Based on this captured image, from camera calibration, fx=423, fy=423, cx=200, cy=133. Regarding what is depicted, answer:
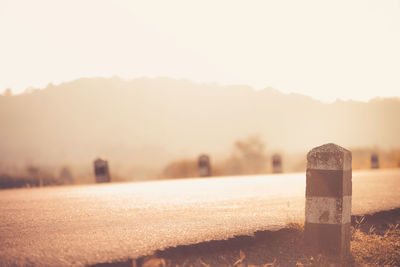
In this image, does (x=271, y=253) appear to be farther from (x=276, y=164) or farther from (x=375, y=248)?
(x=276, y=164)

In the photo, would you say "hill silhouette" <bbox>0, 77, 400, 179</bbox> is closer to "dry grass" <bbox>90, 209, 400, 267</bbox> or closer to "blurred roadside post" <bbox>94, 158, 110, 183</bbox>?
"blurred roadside post" <bbox>94, 158, 110, 183</bbox>

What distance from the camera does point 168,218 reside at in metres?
5.54

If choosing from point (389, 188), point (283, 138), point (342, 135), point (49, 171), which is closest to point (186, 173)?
point (49, 171)

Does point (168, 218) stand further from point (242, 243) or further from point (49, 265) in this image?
point (49, 265)

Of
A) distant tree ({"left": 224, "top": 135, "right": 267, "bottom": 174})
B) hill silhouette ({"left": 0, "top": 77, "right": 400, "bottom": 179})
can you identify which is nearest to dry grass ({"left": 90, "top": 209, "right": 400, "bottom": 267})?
distant tree ({"left": 224, "top": 135, "right": 267, "bottom": 174})

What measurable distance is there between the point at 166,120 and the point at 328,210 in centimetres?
9012

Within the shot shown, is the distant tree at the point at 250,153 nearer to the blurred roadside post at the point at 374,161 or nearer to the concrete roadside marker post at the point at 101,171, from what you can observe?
the blurred roadside post at the point at 374,161

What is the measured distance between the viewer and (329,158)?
4289 millimetres

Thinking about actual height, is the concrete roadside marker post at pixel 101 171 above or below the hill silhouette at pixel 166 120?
below

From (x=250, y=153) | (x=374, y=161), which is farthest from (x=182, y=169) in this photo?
(x=250, y=153)

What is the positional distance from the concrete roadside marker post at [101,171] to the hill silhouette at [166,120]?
52.3 metres

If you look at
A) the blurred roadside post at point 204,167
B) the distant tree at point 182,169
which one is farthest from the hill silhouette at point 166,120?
the blurred roadside post at point 204,167

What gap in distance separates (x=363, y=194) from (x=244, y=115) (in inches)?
3890

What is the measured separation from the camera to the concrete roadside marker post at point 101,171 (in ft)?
42.4
